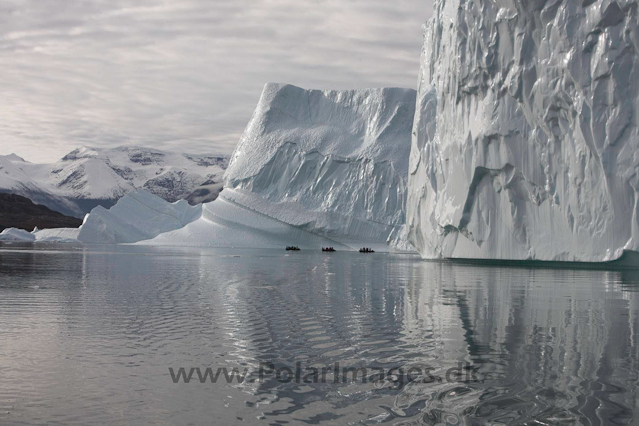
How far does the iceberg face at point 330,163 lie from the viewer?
45031 mm

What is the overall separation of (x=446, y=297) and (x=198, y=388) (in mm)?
7773

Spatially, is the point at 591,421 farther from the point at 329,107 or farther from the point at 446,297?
the point at 329,107

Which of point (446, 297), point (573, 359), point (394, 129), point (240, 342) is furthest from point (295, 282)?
point (394, 129)

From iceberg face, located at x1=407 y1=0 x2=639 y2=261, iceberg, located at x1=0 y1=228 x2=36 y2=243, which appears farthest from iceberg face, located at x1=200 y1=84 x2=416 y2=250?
iceberg, located at x1=0 y1=228 x2=36 y2=243

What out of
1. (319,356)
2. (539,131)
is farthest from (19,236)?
(319,356)

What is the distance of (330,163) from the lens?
46.2 m

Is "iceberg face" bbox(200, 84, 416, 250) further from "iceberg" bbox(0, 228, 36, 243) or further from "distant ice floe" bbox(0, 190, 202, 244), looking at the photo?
"iceberg" bbox(0, 228, 36, 243)

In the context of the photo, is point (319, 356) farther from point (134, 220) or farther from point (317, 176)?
point (134, 220)

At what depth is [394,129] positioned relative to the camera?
153ft

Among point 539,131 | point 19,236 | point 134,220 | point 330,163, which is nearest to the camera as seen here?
point 539,131

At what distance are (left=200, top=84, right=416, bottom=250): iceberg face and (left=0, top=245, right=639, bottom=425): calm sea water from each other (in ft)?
105

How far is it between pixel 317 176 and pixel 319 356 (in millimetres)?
39955

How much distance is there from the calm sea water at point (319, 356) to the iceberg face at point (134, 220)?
158 ft

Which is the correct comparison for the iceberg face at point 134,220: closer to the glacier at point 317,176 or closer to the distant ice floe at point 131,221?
the distant ice floe at point 131,221
